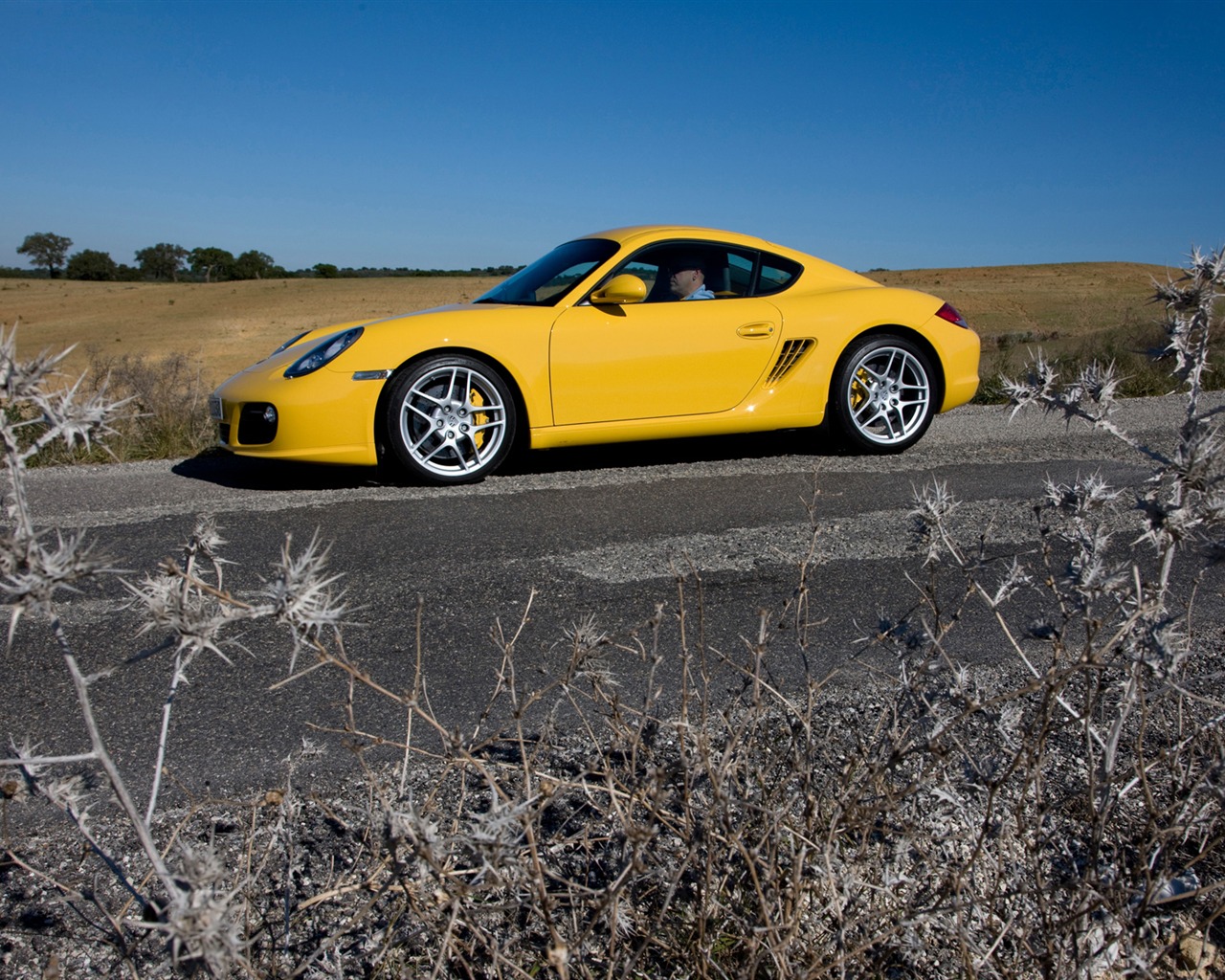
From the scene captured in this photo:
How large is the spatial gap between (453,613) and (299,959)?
5.97ft

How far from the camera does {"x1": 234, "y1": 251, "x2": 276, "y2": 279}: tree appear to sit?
81125 mm

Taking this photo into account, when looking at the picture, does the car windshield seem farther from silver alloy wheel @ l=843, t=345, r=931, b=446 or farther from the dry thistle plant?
the dry thistle plant

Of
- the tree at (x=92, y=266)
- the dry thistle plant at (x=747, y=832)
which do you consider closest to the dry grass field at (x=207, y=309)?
the tree at (x=92, y=266)

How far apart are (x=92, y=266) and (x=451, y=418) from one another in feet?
294

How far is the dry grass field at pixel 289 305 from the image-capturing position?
33156 millimetres

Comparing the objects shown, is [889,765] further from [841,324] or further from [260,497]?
[841,324]

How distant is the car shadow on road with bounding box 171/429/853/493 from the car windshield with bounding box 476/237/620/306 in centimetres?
102

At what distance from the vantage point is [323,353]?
5785mm

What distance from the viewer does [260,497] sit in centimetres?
542

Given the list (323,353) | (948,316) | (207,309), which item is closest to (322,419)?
(323,353)

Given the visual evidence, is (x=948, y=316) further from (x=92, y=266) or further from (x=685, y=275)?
(x=92, y=266)

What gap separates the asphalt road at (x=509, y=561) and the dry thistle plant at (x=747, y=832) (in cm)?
23

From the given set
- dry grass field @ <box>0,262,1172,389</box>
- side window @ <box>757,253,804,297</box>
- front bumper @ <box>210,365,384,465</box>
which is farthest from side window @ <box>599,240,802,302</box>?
dry grass field @ <box>0,262,1172,389</box>

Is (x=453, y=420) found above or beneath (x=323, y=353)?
beneath
